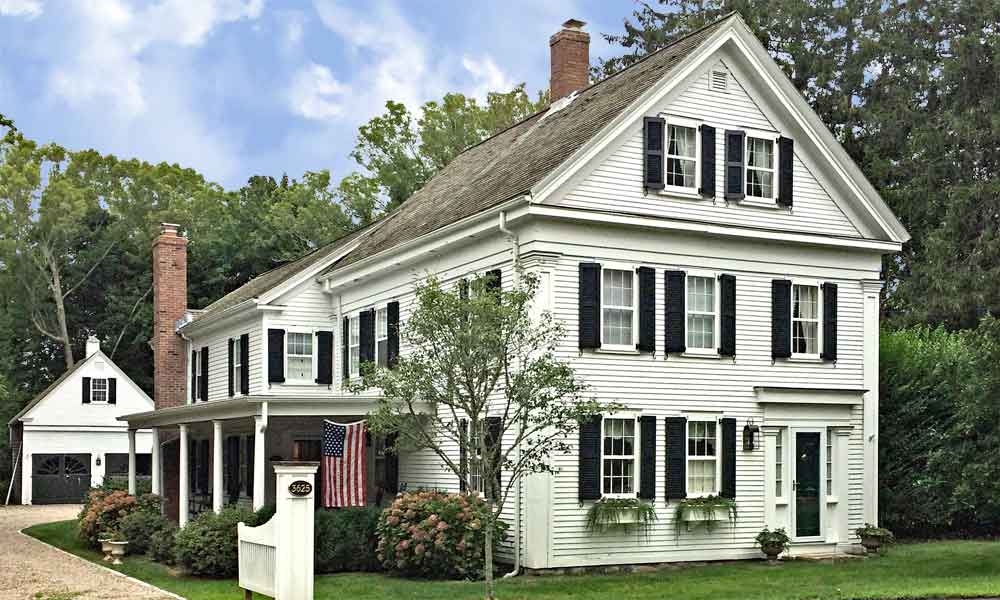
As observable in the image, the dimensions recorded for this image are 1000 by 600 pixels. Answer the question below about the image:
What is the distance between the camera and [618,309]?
73.2 feet

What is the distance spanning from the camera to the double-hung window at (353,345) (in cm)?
2833

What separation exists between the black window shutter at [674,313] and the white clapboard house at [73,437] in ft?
112

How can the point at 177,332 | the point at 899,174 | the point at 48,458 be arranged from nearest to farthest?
the point at 177,332 → the point at 899,174 → the point at 48,458

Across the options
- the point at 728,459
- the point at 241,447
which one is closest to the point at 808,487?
the point at 728,459

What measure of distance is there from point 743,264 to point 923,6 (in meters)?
23.9

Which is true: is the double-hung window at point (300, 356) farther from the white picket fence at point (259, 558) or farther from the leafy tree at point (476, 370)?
the white picket fence at point (259, 558)

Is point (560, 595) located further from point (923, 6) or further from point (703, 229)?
point (923, 6)

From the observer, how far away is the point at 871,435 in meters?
24.9

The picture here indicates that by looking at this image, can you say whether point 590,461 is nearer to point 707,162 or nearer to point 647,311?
point 647,311

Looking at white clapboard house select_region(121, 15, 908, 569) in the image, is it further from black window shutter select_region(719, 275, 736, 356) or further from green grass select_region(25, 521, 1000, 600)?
green grass select_region(25, 521, 1000, 600)

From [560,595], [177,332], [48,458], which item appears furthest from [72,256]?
[560,595]

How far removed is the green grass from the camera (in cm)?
1848

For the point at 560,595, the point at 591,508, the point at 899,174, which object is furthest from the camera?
the point at 899,174

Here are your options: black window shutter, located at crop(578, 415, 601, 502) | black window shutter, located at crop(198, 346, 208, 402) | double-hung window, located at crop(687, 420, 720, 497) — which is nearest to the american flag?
black window shutter, located at crop(578, 415, 601, 502)
